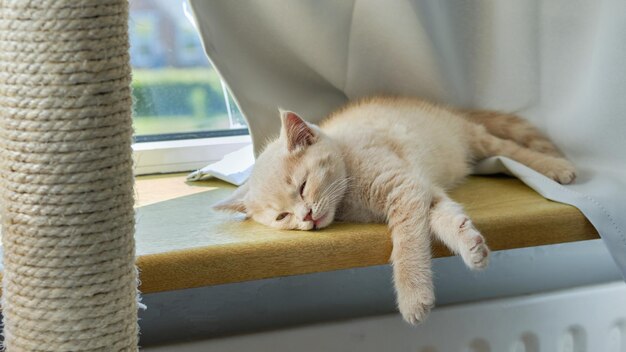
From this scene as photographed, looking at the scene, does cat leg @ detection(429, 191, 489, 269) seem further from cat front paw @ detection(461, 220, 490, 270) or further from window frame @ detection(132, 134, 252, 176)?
window frame @ detection(132, 134, 252, 176)

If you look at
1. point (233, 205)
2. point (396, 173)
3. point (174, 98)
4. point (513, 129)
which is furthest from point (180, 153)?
point (513, 129)

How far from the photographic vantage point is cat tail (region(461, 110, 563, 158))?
1385 mm

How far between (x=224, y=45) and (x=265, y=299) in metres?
0.44

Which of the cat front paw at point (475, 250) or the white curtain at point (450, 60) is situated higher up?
the white curtain at point (450, 60)

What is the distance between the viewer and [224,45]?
4.22 feet

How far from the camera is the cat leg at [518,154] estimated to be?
1.27 m

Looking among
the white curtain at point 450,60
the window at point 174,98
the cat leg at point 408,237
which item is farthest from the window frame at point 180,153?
the cat leg at point 408,237

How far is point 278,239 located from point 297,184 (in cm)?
13

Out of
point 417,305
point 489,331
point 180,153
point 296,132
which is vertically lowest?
point 489,331

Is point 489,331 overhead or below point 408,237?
below

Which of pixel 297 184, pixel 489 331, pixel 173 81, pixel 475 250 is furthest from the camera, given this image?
pixel 173 81

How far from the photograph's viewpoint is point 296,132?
45.6 inches

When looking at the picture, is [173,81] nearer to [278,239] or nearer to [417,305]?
[278,239]

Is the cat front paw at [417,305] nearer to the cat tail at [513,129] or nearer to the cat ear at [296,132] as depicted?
the cat ear at [296,132]
